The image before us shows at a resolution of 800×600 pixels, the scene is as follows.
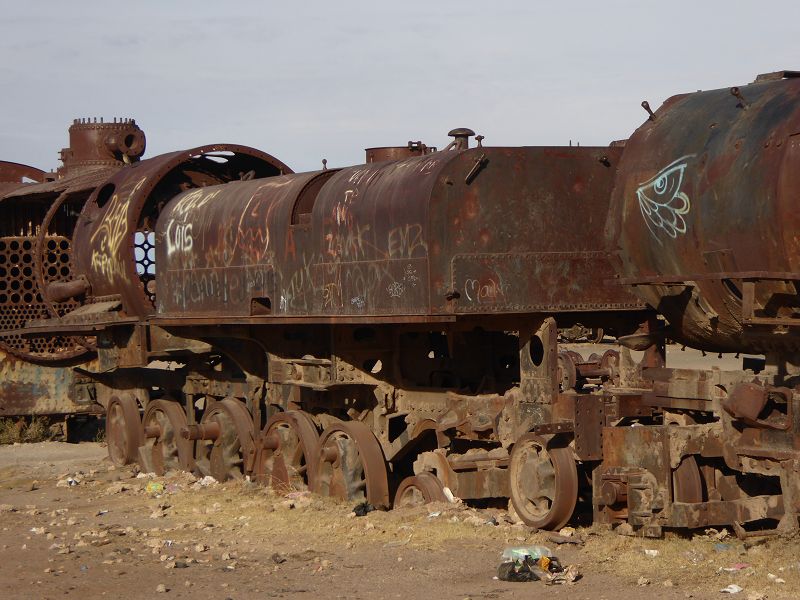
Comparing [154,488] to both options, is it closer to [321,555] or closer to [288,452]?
[288,452]

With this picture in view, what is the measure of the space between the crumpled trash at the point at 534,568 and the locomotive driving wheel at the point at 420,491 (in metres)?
2.31

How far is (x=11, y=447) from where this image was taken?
17562 mm

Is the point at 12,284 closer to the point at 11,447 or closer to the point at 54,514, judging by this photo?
the point at 11,447

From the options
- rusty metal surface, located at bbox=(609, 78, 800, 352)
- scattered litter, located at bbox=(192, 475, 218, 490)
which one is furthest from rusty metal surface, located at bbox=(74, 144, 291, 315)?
rusty metal surface, located at bbox=(609, 78, 800, 352)

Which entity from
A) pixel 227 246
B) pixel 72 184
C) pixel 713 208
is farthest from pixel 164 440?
pixel 713 208

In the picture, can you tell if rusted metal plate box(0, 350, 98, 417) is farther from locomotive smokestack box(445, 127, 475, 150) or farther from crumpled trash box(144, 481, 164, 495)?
locomotive smokestack box(445, 127, 475, 150)

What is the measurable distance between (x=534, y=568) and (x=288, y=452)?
4967mm

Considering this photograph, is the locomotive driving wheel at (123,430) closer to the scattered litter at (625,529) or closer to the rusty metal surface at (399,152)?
Result: the rusty metal surface at (399,152)

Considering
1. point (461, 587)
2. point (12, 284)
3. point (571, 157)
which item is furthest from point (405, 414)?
point (12, 284)

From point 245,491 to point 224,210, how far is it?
278cm

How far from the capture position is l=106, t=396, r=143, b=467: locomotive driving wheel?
15.9 metres

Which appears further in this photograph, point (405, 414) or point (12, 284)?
point (12, 284)

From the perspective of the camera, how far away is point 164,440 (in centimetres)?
1534

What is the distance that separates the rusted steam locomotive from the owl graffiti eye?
0.06 feet
